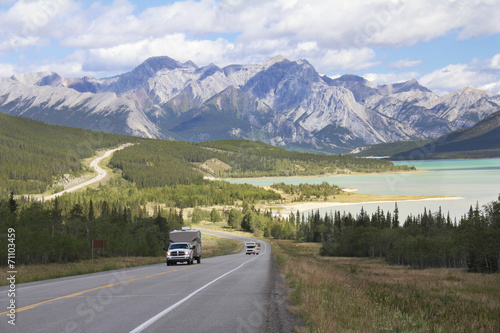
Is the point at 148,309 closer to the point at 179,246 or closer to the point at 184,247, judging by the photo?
the point at 184,247

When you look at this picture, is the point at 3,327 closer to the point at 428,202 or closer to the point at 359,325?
the point at 359,325

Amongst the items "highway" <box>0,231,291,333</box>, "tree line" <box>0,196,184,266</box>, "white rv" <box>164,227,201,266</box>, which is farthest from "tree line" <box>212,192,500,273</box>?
"highway" <box>0,231,291,333</box>

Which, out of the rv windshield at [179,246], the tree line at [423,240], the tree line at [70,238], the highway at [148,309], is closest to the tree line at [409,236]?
the tree line at [423,240]

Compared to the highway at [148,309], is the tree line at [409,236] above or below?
below

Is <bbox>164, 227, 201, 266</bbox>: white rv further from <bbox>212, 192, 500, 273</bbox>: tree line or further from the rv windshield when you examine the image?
<bbox>212, 192, 500, 273</bbox>: tree line

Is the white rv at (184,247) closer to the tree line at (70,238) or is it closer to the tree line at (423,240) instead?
the tree line at (70,238)

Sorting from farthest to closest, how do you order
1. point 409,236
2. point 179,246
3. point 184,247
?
1. point 409,236
2. point 179,246
3. point 184,247

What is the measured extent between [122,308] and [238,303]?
3867 mm

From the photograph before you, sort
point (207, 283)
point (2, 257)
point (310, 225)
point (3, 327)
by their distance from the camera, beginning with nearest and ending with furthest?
point (3, 327) < point (207, 283) < point (2, 257) < point (310, 225)

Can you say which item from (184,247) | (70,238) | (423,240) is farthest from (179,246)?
(423,240)

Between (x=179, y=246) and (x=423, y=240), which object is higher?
(x=179, y=246)

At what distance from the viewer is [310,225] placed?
564 feet

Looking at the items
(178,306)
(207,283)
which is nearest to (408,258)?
(207,283)

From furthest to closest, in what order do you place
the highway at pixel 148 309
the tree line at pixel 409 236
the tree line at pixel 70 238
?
the tree line at pixel 409 236
the tree line at pixel 70 238
the highway at pixel 148 309
